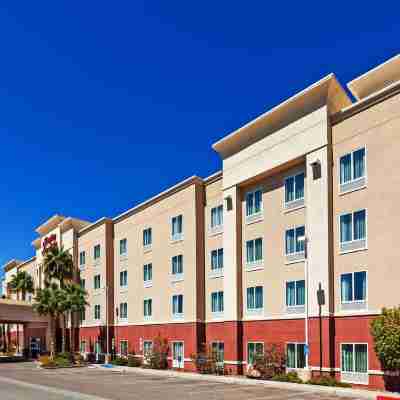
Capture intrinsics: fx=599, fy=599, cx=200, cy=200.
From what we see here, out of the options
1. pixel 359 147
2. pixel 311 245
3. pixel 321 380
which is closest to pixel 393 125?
pixel 359 147

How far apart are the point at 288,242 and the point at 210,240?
9.93m

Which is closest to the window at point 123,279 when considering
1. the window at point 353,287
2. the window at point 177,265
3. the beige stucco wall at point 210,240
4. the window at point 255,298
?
the window at point 177,265

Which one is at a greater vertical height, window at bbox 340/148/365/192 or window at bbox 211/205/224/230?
window at bbox 340/148/365/192

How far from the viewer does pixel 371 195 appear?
104 feet

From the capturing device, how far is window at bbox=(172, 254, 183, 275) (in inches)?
1933

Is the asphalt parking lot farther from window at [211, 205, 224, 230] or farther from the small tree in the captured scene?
window at [211, 205, 224, 230]

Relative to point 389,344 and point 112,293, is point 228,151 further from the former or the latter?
point 112,293

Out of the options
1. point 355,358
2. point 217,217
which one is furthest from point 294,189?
point 355,358

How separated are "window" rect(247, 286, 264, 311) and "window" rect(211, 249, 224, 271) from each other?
173 inches

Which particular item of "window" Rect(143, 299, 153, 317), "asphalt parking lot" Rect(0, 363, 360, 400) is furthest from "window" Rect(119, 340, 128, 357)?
"asphalt parking lot" Rect(0, 363, 360, 400)

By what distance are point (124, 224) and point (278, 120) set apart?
25872 millimetres

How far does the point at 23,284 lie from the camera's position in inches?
3465

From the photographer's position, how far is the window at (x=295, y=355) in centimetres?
3578

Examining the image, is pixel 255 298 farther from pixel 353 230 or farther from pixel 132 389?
pixel 132 389
